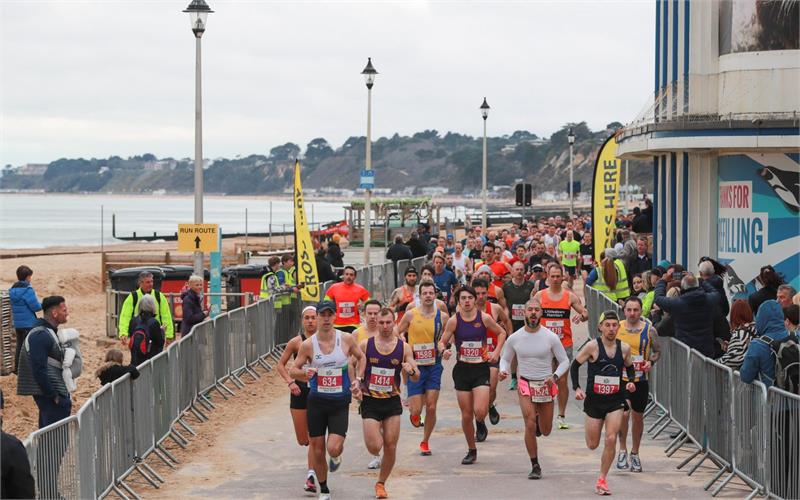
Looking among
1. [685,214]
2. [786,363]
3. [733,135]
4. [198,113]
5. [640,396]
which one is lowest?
[640,396]

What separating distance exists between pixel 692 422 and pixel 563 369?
1676mm

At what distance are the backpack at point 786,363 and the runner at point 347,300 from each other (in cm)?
664

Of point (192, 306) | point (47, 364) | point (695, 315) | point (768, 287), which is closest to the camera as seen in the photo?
point (47, 364)

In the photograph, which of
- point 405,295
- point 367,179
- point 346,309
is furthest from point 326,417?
point 367,179

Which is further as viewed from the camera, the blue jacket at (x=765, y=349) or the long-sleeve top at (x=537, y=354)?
the long-sleeve top at (x=537, y=354)

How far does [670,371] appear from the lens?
13.9m

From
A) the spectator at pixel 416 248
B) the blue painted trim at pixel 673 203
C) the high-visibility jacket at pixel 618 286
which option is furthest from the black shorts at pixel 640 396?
the spectator at pixel 416 248

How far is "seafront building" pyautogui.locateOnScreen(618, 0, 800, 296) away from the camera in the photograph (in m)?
18.6

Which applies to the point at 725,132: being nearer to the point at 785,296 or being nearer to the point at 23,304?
the point at 785,296

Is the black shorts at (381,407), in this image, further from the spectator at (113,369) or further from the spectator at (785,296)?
the spectator at (785,296)

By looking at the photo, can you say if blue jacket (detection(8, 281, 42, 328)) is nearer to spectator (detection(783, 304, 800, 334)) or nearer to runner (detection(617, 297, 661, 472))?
runner (detection(617, 297, 661, 472))

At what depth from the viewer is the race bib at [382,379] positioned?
440 inches

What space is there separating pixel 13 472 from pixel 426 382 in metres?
6.87

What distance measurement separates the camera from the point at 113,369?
449 inches
